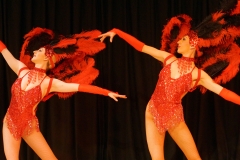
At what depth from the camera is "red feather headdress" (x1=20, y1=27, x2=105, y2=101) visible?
3289 millimetres

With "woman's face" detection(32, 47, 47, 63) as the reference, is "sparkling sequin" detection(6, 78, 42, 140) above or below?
below

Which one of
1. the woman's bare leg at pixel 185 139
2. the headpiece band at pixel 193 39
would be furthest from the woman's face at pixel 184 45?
the woman's bare leg at pixel 185 139

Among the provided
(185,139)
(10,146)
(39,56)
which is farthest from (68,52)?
(185,139)

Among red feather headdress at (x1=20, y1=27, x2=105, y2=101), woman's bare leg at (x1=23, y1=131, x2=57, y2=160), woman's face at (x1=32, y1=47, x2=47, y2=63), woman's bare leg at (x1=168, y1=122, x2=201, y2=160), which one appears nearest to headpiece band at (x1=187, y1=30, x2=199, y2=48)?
woman's bare leg at (x1=168, y1=122, x2=201, y2=160)

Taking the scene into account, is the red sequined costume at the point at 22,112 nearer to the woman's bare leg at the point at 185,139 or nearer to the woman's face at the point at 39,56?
the woman's face at the point at 39,56

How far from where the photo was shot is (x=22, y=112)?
10.1 feet

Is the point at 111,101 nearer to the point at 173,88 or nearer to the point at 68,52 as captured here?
the point at 68,52

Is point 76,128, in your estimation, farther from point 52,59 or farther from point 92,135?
point 52,59

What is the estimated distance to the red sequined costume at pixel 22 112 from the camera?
10.1 feet

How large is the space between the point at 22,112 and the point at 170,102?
1.23m

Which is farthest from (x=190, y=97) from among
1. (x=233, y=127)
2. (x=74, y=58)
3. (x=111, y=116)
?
(x=74, y=58)

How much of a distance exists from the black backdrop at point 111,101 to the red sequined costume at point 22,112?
1053 mm

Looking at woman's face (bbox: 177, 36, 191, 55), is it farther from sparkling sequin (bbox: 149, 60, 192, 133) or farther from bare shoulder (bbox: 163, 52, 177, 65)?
sparkling sequin (bbox: 149, 60, 192, 133)

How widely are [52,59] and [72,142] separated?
129 cm
